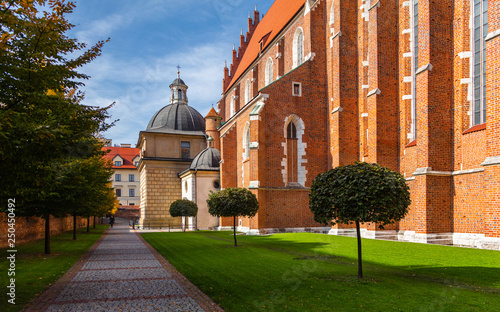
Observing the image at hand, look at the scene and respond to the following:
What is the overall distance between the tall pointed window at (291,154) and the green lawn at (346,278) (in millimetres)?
9583

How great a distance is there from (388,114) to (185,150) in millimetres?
30534

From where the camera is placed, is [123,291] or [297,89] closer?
[123,291]

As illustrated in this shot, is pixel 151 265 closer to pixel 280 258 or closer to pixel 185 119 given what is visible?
pixel 280 258

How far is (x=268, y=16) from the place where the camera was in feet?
136

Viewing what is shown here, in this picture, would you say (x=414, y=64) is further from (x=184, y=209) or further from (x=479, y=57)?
(x=184, y=209)

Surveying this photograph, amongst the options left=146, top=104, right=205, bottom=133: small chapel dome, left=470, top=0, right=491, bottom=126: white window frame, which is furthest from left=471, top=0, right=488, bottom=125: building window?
left=146, top=104, right=205, bottom=133: small chapel dome

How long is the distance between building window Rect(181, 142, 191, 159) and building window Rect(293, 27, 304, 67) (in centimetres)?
2144

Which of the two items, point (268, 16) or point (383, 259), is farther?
point (268, 16)

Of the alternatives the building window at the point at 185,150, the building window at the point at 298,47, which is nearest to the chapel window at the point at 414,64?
the building window at the point at 298,47

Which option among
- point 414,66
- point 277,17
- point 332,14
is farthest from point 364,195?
point 277,17

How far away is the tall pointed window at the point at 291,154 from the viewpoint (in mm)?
25406

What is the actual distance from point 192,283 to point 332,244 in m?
9.16

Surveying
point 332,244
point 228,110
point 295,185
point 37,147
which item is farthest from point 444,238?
point 228,110

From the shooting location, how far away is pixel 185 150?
47.2m
